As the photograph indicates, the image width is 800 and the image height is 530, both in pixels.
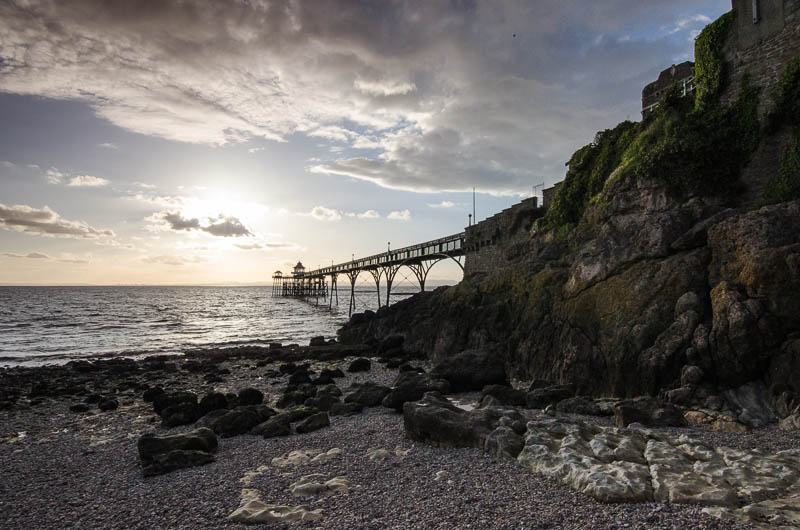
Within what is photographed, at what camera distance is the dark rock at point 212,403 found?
39.6ft

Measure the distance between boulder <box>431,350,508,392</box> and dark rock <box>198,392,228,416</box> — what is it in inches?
255

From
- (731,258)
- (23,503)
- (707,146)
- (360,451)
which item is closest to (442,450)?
(360,451)

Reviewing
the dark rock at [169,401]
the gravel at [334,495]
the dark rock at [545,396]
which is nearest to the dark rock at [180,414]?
the dark rock at [169,401]

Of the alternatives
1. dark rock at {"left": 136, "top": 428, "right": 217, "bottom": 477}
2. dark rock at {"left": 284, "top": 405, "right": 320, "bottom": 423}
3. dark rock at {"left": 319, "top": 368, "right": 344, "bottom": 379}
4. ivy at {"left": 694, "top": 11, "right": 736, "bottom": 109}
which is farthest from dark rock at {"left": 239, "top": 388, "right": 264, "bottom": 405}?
ivy at {"left": 694, "top": 11, "right": 736, "bottom": 109}

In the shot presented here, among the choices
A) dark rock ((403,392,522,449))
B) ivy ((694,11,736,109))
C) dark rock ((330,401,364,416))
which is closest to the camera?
dark rock ((403,392,522,449))

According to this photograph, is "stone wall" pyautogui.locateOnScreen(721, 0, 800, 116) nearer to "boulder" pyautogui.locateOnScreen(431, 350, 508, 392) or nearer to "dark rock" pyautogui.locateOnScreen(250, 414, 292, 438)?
"boulder" pyautogui.locateOnScreen(431, 350, 508, 392)

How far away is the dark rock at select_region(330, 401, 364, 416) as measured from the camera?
35.5 ft

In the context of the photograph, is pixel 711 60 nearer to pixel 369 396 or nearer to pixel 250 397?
pixel 369 396

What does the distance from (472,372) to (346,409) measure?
407 centimetres

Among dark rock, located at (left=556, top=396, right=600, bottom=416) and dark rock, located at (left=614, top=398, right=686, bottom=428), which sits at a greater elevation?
dark rock, located at (left=614, top=398, right=686, bottom=428)

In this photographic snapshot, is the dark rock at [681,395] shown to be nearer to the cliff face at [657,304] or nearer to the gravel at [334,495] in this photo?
the cliff face at [657,304]

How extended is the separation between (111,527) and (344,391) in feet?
28.7

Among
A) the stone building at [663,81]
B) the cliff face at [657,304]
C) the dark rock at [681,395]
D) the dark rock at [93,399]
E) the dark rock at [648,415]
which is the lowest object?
the dark rock at [93,399]

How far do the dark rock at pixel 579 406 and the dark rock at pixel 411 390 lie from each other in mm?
3246
